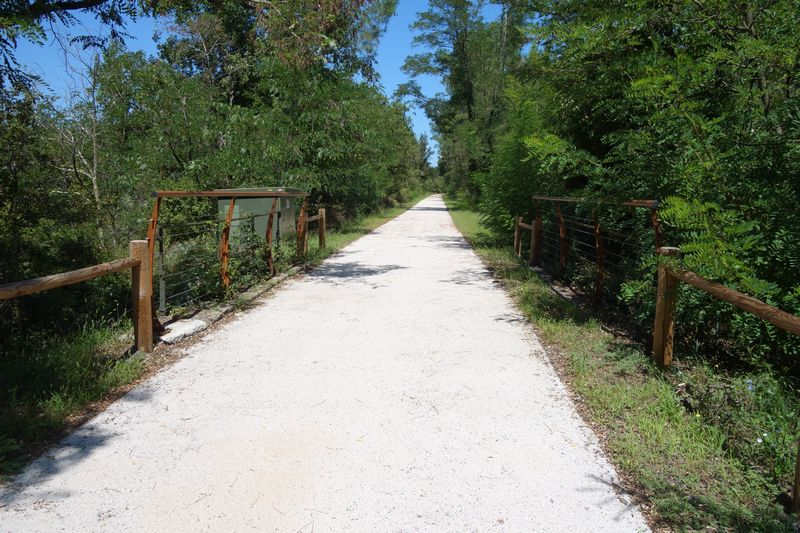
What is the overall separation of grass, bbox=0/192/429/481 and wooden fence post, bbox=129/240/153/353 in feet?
0.60

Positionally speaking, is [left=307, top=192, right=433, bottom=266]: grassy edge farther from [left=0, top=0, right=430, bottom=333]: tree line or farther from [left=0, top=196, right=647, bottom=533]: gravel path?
[left=0, top=196, right=647, bottom=533]: gravel path

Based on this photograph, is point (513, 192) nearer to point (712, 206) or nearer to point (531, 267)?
point (531, 267)

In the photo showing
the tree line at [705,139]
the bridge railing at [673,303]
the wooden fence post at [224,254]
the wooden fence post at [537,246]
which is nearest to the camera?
the bridge railing at [673,303]

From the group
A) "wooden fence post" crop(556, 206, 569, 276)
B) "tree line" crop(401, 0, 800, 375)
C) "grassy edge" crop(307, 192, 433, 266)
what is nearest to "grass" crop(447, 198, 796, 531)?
"tree line" crop(401, 0, 800, 375)

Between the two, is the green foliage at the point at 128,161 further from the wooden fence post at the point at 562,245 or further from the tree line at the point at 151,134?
the wooden fence post at the point at 562,245

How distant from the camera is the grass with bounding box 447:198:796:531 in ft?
9.05

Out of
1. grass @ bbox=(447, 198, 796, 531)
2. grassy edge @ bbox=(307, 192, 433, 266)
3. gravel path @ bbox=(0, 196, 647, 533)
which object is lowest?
gravel path @ bbox=(0, 196, 647, 533)

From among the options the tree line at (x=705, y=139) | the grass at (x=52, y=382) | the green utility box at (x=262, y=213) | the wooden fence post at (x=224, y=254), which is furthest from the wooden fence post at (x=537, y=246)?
the grass at (x=52, y=382)

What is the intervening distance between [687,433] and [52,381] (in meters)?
4.64

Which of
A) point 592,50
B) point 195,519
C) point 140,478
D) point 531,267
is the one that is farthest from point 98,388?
point 531,267

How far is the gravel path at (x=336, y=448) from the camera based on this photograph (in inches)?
108

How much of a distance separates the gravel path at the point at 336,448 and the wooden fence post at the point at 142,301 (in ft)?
1.52

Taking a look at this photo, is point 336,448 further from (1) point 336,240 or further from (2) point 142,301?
(1) point 336,240

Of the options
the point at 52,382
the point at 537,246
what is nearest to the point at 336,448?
the point at 52,382
